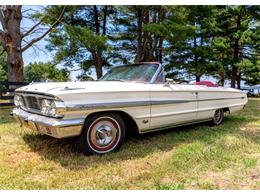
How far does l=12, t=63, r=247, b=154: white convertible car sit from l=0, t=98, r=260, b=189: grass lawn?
0.31 metres

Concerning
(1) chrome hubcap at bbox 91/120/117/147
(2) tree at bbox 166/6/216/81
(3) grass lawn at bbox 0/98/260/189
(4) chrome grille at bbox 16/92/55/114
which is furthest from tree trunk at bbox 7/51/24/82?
(2) tree at bbox 166/6/216/81

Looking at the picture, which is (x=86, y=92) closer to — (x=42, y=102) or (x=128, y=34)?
(x=42, y=102)

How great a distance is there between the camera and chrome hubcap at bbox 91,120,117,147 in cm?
344

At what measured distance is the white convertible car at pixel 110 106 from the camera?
10.4ft

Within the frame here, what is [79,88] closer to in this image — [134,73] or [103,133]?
[103,133]

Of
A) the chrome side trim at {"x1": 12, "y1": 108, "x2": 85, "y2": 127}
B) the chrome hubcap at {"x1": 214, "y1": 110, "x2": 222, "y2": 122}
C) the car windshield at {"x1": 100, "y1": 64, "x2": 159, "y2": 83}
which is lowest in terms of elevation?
the chrome hubcap at {"x1": 214, "y1": 110, "x2": 222, "y2": 122}

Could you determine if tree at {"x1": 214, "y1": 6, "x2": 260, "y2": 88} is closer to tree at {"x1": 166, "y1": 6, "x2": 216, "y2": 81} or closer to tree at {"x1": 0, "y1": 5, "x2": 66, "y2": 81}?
tree at {"x1": 166, "y1": 6, "x2": 216, "y2": 81}

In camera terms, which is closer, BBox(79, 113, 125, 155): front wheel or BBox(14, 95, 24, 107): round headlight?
BBox(79, 113, 125, 155): front wheel

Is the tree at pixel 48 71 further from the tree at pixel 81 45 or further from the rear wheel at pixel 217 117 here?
the rear wheel at pixel 217 117

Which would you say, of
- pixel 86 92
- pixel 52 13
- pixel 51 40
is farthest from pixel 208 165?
pixel 51 40

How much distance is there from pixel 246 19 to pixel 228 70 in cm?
393

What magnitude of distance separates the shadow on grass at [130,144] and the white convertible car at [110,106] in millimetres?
198

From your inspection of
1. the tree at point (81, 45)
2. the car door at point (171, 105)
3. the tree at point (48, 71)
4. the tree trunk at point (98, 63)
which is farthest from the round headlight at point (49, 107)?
the tree at point (48, 71)

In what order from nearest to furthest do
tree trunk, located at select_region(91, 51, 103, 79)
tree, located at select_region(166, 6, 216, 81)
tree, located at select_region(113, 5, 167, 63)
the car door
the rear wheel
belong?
1. the car door
2. the rear wheel
3. tree, located at select_region(113, 5, 167, 63)
4. tree trunk, located at select_region(91, 51, 103, 79)
5. tree, located at select_region(166, 6, 216, 81)
